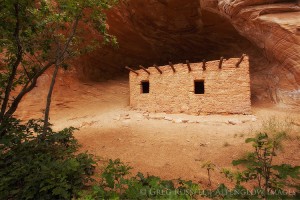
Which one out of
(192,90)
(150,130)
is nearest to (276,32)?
(192,90)

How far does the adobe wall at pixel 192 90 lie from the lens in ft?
24.5

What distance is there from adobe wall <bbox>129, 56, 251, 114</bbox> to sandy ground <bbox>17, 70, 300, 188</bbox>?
1.49 ft

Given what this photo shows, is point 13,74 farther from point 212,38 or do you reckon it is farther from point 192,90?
point 212,38

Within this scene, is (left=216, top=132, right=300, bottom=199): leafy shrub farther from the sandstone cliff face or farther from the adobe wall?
the sandstone cliff face

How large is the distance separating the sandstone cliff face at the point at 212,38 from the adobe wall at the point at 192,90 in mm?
1594

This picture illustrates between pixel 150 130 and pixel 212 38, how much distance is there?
22.6ft

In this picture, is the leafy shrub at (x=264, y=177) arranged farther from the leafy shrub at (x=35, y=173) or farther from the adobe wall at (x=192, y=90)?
the adobe wall at (x=192, y=90)

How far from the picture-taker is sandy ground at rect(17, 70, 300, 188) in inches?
159

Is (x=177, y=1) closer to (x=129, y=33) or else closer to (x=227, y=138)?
(x=129, y=33)

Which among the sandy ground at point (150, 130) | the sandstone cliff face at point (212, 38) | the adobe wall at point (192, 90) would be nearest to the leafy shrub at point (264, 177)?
→ the sandy ground at point (150, 130)

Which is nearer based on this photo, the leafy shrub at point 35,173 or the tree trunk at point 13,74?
the leafy shrub at point 35,173

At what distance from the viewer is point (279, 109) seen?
7824 mm

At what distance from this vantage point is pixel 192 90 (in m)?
8.09

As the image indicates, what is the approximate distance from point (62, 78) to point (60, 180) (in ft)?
29.8
